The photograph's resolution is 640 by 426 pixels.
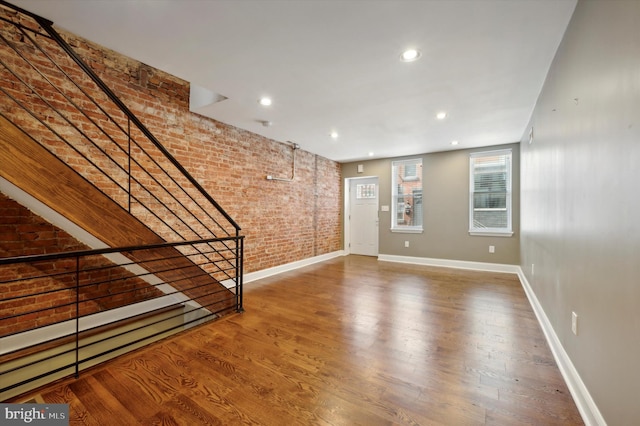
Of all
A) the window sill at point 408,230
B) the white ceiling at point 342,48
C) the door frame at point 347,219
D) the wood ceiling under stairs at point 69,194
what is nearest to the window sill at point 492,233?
the window sill at point 408,230

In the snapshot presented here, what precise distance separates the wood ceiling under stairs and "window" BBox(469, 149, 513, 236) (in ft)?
17.7

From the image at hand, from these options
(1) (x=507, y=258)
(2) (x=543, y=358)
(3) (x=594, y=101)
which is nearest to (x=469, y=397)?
(2) (x=543, y=358)

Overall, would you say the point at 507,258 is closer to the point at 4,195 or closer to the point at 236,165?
the point at 236,165

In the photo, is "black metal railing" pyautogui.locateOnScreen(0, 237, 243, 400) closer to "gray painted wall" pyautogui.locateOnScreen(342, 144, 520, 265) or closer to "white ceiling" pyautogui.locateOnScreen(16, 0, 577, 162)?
"white ceiling" pyautogui.locateOnScreen(16, 0, 577, 162)

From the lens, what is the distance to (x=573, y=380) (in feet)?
5.64

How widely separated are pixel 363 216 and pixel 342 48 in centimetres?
517

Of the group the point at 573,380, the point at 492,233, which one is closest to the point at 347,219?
the point at 492,233

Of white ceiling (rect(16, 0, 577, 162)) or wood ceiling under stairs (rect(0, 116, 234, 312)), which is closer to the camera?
wood ceiling under stairs (rect(0, 116, 234, 312))

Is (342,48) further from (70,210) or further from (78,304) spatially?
(78,304)

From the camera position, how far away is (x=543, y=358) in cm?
212

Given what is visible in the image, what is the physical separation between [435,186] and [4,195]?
245 inches

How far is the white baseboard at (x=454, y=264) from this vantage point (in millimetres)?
5062

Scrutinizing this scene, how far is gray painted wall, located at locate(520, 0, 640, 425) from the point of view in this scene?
1.09 meters

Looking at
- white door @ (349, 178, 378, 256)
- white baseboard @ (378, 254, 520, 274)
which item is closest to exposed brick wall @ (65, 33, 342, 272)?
white door @ (349, 178, 378, 256)
